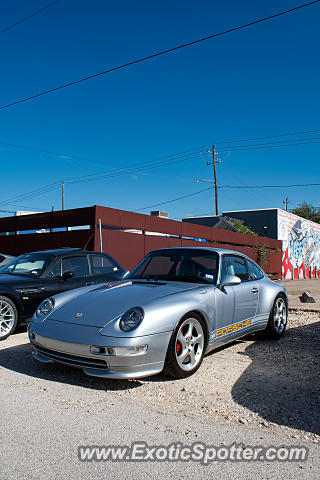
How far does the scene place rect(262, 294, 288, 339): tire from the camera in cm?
594

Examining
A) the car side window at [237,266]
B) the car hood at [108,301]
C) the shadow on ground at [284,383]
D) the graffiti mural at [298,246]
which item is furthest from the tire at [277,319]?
the graffiti mural at [298,246]

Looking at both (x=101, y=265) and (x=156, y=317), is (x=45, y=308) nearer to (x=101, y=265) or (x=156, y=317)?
(x=156, y=317)

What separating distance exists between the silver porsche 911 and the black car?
1942 mm

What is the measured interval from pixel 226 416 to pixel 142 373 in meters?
0.85

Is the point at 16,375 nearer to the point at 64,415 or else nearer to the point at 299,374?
the point at 64,415

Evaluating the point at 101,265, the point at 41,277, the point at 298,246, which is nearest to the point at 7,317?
the point at 41,277

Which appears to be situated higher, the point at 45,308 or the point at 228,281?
the point at 228,281

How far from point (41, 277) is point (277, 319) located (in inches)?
155

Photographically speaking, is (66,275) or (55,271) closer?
(66,275)

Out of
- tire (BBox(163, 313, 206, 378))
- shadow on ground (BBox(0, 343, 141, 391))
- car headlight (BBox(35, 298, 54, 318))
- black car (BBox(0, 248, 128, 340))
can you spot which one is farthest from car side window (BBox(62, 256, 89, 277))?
tire (BBox(163, 313, 206, 378))

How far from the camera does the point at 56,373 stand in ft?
13.9

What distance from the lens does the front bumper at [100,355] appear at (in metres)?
3.66

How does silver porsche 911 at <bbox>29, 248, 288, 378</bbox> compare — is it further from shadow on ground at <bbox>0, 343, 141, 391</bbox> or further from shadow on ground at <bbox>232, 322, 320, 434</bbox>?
shadow on ground at <bbox>232, 322, 320, 434</bbox>

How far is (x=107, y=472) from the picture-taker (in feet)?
7.98
